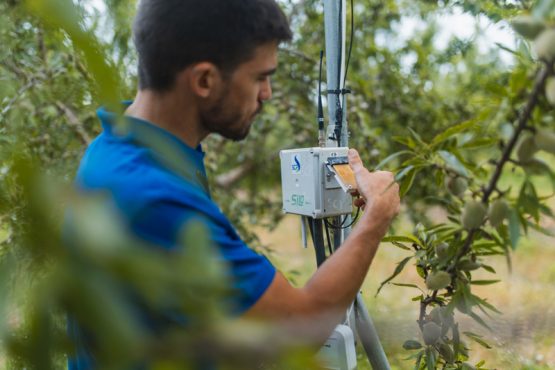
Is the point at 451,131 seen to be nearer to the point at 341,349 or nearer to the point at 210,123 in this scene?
the point at 210,123

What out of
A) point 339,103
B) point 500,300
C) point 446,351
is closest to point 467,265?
point 446,351

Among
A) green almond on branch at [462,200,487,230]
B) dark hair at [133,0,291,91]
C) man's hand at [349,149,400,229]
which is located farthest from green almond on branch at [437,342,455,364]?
dark hair at [133,0,291,91]

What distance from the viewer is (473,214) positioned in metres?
0.79

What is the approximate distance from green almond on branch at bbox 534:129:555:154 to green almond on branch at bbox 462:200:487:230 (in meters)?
0.13

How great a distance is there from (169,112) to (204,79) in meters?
0.11

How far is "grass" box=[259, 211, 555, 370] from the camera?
5.42 feet

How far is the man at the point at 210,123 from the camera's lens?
0.79 m

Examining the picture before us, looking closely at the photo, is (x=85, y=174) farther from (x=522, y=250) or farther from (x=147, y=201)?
(x=522, y=250)

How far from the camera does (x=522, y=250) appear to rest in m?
5.89

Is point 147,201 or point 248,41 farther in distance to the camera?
point 248,41

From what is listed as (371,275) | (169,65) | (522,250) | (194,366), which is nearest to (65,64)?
(169,65)

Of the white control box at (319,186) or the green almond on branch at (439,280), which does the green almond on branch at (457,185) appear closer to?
the green almond on branch at (439,280)

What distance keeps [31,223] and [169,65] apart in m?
0.65

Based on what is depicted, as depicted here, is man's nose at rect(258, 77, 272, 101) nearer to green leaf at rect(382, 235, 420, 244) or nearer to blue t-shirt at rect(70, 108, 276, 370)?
blue t-shirt at rect(70, 108, 276, 370)
